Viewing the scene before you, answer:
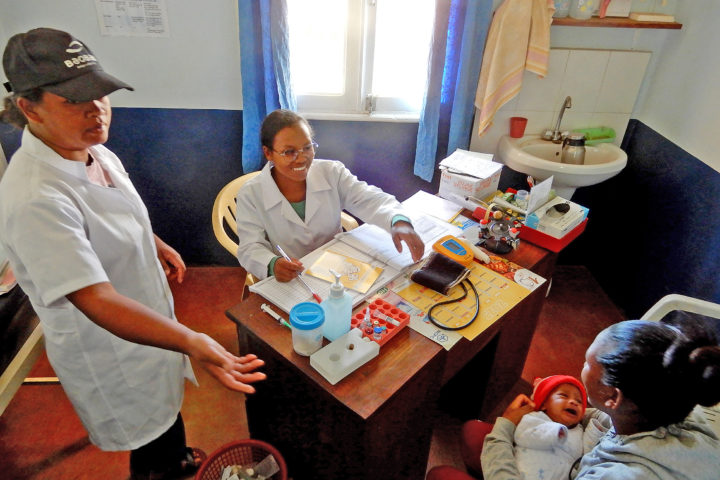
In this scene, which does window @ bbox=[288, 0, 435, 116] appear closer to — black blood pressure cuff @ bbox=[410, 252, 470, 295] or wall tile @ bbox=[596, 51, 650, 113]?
wall tile @ bbox=[596, 51, 650, 113]

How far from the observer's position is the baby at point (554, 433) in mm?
1303

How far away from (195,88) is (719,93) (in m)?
2.54

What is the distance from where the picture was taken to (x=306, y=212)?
183 cm

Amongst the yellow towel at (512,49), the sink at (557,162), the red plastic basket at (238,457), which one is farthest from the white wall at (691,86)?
the red plastic basket at (238,457)

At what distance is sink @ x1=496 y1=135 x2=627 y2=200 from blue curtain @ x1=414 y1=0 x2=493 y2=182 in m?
0.28

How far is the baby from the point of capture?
1.30 meters

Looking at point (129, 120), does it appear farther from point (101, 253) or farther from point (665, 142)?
point (665, 142)

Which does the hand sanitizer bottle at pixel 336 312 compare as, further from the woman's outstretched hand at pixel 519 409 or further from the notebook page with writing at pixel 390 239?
the woman's outstretched hand at pixel 519 409

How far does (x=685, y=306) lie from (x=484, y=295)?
0.70m

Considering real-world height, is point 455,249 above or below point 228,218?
above

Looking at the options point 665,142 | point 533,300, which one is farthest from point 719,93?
point 533,300

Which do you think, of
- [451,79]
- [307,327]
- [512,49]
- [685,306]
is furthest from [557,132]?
[307,327]

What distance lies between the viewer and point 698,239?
7.30ft

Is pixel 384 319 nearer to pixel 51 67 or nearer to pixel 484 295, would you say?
pixel 484 295
